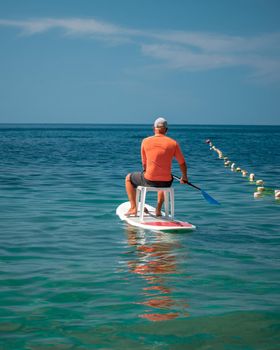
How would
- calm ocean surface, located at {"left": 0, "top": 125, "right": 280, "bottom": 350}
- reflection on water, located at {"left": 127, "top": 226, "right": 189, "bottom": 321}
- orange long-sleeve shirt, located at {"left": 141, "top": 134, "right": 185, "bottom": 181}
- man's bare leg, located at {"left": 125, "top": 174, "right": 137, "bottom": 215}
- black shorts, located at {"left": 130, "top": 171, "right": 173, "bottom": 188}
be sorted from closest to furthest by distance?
1. calm ocean surface, located at {"left": 0, "top": 125, "right": 280, "bottom": 350}
2. reflection on water, located at {"left": 127, "top": 226, "right": 189, "bottom": 321}
3. orange long-sleeve shirt, located at {"left": 141, "top": 134, "right": 185, "bottom": 181}
4. black shorts, located at {"left": 130, "top": 171, "right": 173, "bottom": 188}
5. man's bare leg, located at {"left": 125, "top": 174, "right": 137, "bottom": 215}


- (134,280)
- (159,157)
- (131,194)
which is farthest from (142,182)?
(134,280)

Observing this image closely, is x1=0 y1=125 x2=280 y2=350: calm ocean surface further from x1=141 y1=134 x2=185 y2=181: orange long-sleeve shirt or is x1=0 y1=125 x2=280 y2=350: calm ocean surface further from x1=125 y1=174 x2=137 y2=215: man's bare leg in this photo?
x1=141 y1=134 x2=185 y2=181: orange long-sleeve shirt

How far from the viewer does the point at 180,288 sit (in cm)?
752

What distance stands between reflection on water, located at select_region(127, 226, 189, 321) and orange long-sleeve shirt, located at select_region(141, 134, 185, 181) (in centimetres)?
119

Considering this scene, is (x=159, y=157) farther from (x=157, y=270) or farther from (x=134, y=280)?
Result: (x=134, y=280)

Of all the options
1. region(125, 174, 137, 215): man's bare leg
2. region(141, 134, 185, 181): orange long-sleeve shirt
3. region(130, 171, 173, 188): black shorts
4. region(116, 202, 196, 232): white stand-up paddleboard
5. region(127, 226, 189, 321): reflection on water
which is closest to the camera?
region(127, 226, 189, 321): reflection on water

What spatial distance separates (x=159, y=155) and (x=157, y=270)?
3.54 m

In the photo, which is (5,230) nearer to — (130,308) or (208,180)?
(130,308)

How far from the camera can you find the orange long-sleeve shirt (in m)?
11.4

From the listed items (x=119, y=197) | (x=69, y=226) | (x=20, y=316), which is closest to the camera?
(x=20, y=316)

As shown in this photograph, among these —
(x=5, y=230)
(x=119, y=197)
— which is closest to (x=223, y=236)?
(x=5, y=230)

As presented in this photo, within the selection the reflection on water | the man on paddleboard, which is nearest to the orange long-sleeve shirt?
the man on paddleboard

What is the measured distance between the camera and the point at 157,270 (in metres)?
8.34

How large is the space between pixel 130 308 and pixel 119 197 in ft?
34.1
